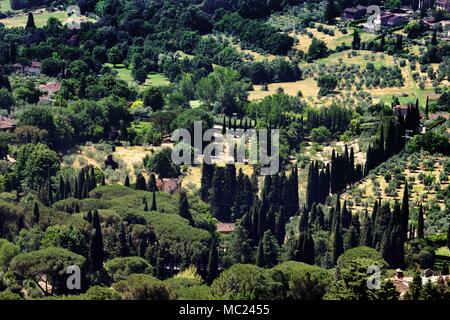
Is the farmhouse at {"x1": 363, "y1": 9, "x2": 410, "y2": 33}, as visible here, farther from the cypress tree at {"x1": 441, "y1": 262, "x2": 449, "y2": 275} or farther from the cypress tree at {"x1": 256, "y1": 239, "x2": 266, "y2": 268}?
the cypress tree at {"x1": 441, "y1": 262, "x2": 449, "y2": 275}

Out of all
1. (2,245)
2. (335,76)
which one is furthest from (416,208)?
(335,76)

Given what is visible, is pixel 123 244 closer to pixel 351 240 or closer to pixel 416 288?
pixel 351 240

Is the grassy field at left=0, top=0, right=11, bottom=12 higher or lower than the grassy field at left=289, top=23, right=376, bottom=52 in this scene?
lower

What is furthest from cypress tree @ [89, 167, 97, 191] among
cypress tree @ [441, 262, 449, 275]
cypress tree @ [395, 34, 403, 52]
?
cypress tree @ [395, 34, 403, 52]

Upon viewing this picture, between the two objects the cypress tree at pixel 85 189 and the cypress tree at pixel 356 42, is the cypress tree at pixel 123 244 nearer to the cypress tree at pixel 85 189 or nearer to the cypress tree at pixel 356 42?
the cypress tree at pixel 85 189

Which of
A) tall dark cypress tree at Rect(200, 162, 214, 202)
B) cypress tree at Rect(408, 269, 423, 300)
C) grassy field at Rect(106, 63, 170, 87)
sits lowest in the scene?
grassy field at Rect(106, 63, 170, 87)

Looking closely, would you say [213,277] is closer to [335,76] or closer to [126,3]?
[335,76]

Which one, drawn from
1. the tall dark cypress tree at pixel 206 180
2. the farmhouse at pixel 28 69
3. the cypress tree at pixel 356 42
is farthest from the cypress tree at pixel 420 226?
the farmhouse at pixel 28 69
